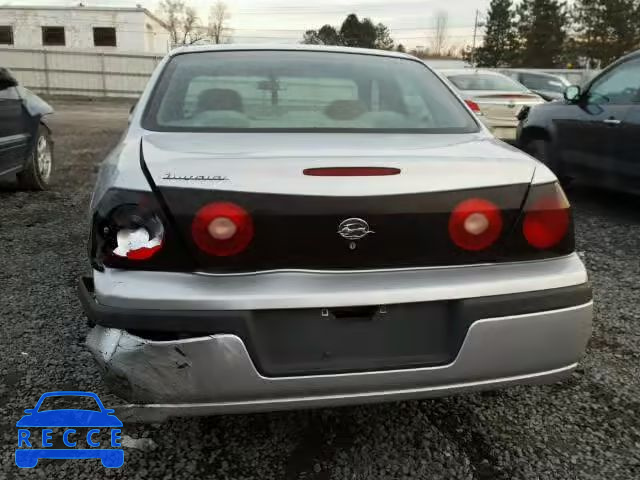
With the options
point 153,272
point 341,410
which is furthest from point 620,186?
point 153,272

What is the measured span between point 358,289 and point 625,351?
1887 millimetres

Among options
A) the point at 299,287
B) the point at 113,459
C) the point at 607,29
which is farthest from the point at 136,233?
the point at 607,29

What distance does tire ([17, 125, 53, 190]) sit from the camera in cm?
649

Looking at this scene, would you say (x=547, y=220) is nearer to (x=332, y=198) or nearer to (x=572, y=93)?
(x=332, y=198)

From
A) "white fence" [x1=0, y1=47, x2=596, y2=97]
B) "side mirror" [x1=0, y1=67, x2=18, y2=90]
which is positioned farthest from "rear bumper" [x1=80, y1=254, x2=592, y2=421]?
"white fence" [x1=0, y1=47, x2=596, y2=97]

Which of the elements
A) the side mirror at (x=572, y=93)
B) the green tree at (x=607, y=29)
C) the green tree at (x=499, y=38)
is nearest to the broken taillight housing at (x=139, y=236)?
the side mirror at (x=572, y=93)

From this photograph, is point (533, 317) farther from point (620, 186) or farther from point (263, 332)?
point (620, 186)

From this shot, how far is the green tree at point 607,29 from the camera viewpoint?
4550cm

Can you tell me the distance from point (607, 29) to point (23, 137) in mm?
50271

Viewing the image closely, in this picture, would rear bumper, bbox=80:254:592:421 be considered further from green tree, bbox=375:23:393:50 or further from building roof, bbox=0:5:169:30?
green tree, bbox=375:23:393:50

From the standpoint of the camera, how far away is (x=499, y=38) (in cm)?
5931

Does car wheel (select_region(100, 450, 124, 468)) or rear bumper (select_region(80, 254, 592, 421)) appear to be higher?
rear bumper (select_region(80, 254, 592, 421))

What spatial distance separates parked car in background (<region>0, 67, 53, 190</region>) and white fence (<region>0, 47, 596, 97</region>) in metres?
20.5

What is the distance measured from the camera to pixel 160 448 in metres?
2.20
